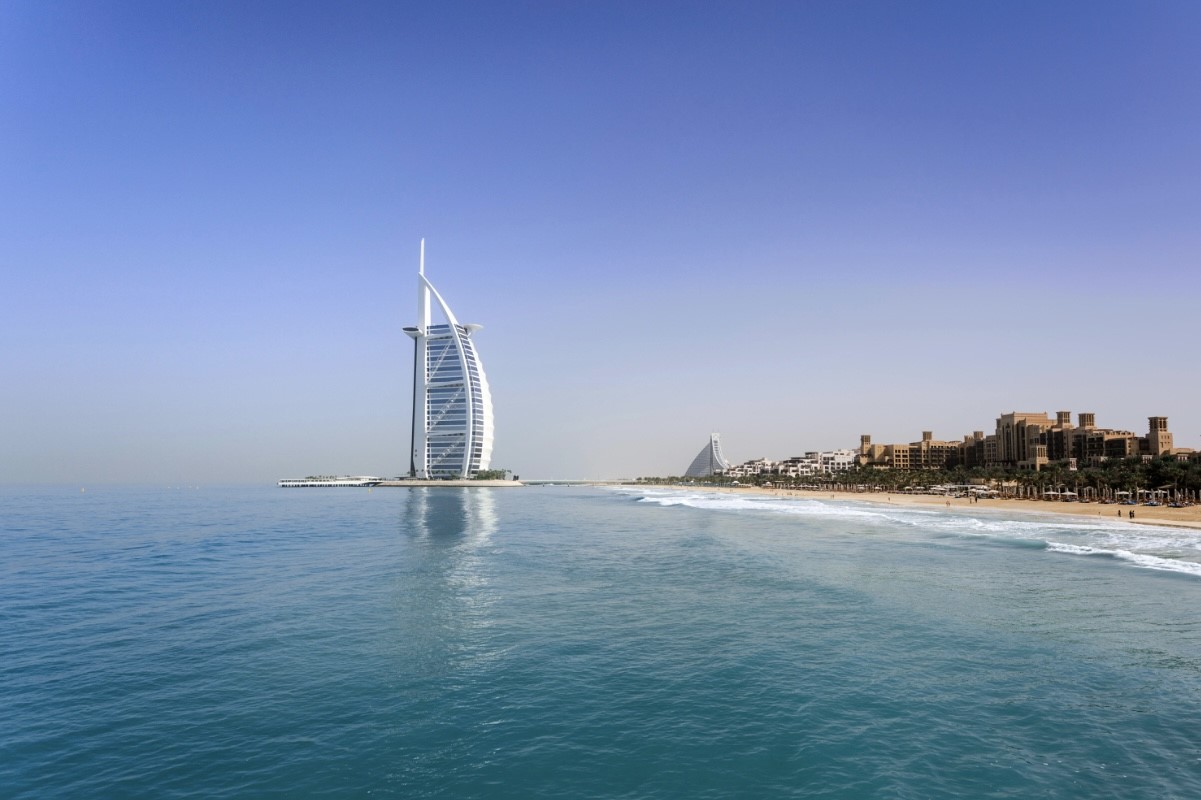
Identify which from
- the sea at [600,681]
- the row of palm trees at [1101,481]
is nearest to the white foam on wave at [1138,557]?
the sea at [600,681]

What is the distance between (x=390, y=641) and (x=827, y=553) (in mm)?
25419

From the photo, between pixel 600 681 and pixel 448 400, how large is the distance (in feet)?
527

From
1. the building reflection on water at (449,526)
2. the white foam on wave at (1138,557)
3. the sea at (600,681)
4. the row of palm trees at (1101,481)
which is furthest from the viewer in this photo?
the row of palm trees at (1101,481)

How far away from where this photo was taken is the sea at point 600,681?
966 centimetres

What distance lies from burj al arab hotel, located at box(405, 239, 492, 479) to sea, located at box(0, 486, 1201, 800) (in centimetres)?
13830

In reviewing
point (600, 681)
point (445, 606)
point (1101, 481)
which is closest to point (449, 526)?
point (445, 606)

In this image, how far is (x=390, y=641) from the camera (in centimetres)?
1667

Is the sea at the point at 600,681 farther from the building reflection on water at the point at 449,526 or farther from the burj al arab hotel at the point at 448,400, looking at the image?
the burj al arab hotel at the point at 448,400

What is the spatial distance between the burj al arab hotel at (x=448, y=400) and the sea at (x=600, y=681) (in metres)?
138

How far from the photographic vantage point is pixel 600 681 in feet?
44.6

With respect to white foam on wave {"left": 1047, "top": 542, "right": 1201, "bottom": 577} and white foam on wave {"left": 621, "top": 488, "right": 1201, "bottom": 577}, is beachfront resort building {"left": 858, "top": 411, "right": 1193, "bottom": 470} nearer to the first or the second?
white foam on wave {"left": 621, "top": 488, "right": 1201, "bottom": 577}

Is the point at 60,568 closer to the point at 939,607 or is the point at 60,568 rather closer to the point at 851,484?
the point at 939,607

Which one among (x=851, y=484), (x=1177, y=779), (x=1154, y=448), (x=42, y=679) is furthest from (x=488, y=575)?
(x=1154, y=448)

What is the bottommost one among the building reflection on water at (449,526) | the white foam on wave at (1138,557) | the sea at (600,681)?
the building reflection on water at (449,526)
